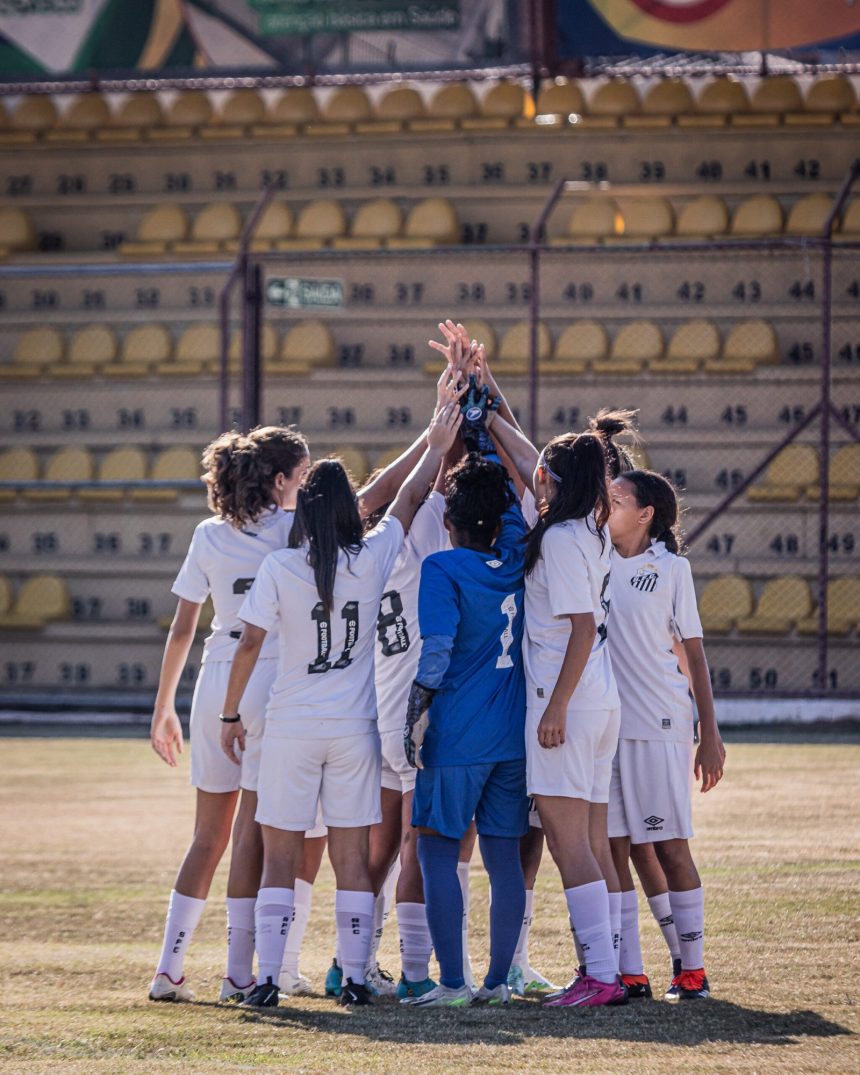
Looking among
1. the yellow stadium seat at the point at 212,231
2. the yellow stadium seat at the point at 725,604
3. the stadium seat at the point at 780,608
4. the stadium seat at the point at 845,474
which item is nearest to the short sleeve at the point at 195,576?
the yellow stadium seat at the point at 725,604

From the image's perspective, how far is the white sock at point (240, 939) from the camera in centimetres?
478

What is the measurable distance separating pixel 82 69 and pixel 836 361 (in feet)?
30.8

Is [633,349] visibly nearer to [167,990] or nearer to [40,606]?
[40,606]

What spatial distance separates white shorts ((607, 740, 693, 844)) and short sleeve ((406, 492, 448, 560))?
2.83ft

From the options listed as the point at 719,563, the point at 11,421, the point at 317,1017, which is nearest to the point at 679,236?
the point at 719,563

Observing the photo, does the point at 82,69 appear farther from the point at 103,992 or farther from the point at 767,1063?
the point at 767,1063

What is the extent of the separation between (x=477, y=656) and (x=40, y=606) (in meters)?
11.6

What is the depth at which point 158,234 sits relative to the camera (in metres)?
17.6

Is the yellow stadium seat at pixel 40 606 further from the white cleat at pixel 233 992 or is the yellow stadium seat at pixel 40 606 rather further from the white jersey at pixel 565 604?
the white jersey at pixel 565 604

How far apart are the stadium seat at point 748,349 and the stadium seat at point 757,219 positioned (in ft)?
3.29

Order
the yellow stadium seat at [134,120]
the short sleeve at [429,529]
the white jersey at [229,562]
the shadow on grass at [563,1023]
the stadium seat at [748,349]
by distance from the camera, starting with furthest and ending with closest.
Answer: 1. the yellow stadium seat at [134,120]
2. the stadium seat at [748,349]
3. the short sleeve at [429,529]
4. the white jersey at [229,562]
5. the shadow on grass at [563,1023]

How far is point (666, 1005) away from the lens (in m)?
4.51

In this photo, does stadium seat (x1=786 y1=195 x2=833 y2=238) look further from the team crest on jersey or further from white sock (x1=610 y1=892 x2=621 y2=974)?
white sock (x1=610 y1=892 x2=621 y2=974)

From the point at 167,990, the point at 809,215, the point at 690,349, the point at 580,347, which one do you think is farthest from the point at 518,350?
the point at 167,990
